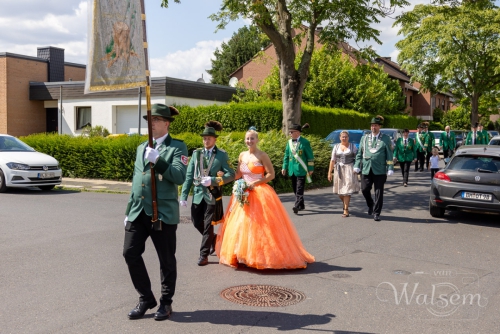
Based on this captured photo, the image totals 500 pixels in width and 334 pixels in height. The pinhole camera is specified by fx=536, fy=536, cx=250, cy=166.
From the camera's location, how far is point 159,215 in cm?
481

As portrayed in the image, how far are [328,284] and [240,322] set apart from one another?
162 centimetres

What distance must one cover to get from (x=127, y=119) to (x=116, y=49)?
2783cm

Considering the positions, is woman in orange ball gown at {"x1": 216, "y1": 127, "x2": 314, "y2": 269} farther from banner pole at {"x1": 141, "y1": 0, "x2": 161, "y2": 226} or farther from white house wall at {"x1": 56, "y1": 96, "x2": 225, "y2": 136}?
white house wall at {"x1": 56, "y1": 96, "x2": 225, "y2": 136}

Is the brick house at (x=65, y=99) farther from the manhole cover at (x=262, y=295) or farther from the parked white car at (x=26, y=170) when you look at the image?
the manhole cover at (x=262, y=295)

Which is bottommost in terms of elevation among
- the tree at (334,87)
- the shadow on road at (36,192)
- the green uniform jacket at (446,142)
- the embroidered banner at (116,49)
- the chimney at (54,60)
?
the shadow on road at (36,192)

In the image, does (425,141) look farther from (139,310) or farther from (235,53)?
(235,53)

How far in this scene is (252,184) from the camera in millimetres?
7219

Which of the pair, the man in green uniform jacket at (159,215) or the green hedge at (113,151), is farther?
the green hedge at (113,151)

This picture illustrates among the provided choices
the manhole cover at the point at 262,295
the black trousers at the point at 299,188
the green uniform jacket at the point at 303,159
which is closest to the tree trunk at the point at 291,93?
the green uniform jacket at the point at 303,159

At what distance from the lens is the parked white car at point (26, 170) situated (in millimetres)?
14500

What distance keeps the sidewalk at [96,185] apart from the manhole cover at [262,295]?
9.95 metres

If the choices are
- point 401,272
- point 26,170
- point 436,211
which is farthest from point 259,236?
point 26,170

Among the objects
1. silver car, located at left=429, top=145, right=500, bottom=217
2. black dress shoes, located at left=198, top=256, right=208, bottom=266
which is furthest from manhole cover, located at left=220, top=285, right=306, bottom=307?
silver car, located at left=429, top=145, right=500, bottom=217

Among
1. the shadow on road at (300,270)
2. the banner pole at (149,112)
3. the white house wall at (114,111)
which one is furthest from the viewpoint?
the white house wall at (114,111)
